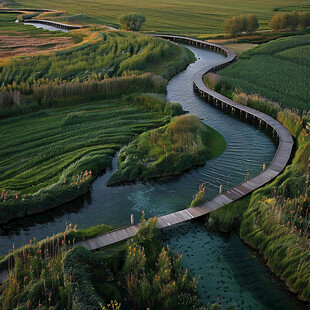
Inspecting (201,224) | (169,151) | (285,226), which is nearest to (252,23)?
(169,151)

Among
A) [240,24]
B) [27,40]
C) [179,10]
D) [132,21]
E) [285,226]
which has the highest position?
[179,10]

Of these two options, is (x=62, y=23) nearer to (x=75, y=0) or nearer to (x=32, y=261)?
(x=75, y=0)

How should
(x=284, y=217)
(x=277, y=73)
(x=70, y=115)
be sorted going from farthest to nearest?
1. (x=277, y=73)
2. (x=70, y=115)
3. (x=284, y=217)

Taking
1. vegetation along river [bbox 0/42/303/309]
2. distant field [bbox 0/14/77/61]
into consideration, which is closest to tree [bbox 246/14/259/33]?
distant field [bbox 0/14/77/61]

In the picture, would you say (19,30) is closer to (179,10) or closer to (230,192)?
(179,10)

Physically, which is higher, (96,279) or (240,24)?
(240,24)

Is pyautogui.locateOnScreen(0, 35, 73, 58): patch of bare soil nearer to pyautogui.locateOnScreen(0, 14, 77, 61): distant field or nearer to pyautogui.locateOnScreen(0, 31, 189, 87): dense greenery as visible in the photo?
pyautogui.locateOnScreen(0, 14, 77, 61): distant field
